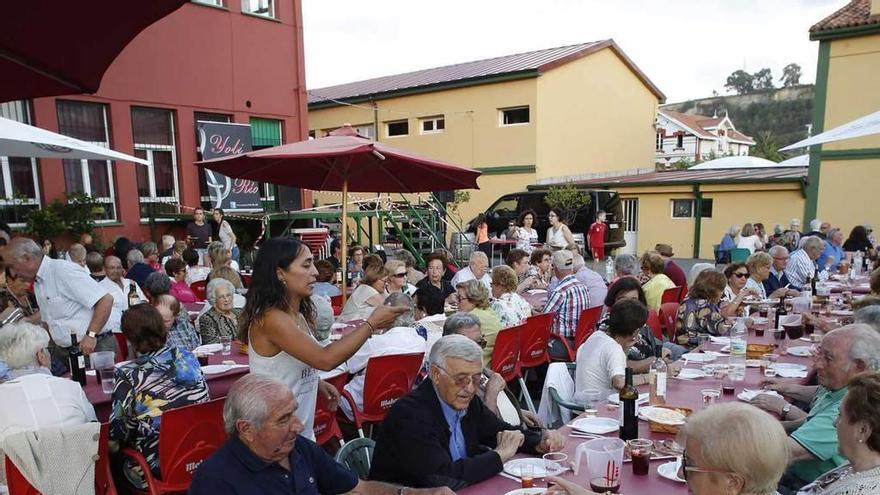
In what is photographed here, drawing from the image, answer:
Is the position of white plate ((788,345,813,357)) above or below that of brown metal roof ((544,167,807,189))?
below

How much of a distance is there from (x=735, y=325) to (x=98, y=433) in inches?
218

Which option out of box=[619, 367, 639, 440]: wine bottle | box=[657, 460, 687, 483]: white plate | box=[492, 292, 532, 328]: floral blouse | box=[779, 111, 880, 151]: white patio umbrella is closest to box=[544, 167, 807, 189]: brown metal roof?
box=[779, 111, 880, 151]: white patio umbrella

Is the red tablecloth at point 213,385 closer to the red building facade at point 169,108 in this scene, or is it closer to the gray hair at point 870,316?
the gray hair at point 870,316

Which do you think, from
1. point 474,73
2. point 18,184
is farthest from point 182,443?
point 474,73

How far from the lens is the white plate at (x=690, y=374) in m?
4.11

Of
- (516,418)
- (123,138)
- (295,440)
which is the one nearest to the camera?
(295,440)

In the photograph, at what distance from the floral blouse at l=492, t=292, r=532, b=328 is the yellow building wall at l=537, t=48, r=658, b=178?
1577cm

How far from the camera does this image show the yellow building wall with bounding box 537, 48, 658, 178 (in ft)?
70.0

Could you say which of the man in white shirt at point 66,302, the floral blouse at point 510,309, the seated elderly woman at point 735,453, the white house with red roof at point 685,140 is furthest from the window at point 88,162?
the white house with red roof at point 685,140

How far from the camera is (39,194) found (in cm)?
1070

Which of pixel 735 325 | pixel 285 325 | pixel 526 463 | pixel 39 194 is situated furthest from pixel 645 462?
pixel 39 194

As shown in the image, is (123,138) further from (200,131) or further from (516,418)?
(516,418)

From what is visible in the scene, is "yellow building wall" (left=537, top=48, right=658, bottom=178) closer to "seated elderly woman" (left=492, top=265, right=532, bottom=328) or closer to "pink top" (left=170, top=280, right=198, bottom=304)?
"seated elderly woman" (left=492, top=265, right=532, bottom=328)

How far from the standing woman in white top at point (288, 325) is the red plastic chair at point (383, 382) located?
1.36 meters
